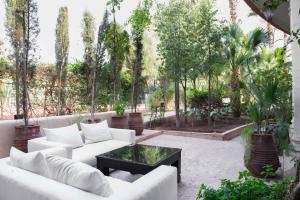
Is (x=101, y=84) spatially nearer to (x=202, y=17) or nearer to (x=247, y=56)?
(x=202, y=17)

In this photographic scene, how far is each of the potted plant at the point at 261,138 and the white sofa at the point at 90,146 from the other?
1.95 meters

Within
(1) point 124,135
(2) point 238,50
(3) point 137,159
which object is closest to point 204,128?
(2) point 238,50

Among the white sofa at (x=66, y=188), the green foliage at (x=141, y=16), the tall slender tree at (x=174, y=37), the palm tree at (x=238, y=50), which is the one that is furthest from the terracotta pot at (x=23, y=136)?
the palm tree at (x=238, y=50)

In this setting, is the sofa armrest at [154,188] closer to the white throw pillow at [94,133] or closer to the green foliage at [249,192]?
the green foliage at [249,192]

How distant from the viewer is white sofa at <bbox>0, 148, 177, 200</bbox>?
1.70 metres

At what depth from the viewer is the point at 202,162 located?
4.50m

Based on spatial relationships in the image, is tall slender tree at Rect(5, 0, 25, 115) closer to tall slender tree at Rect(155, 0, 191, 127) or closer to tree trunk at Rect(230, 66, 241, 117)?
tall slender tree at Rect(155, 0, 191, 127)

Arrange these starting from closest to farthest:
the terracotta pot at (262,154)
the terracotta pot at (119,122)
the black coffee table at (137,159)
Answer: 1. the black coffee table at (137,159)
2. the terracotta pot at (262,154)
3. the terracotta pot at (119,122)

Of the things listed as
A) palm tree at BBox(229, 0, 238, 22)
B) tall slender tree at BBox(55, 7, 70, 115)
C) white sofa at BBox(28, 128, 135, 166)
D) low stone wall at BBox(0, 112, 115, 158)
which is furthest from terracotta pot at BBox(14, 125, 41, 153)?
palm tree at BBox(229, 0, 238, 22)

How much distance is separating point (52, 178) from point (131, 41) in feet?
21.6

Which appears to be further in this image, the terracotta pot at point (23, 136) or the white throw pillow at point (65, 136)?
the terracotta pot at point (23, 136)

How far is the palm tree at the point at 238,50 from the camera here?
8.75 meters

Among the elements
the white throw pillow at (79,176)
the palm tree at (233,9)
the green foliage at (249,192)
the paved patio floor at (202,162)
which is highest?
the palm tree at (233,9)

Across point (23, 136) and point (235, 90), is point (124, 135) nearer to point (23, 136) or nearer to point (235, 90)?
point (23, 136)
